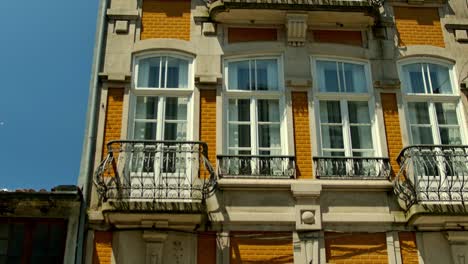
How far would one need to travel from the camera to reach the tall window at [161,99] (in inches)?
371

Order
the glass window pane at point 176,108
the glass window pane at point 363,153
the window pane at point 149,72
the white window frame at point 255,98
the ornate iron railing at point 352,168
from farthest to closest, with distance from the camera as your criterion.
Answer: the window pane at point 149,72 < the glass window pane at point 176,108 < the glass window pane at point 363,153 < the white window frame at point 255,98 < the ornate iron railing at point 352,168

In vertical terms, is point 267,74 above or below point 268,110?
above

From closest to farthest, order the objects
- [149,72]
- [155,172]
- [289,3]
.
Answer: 1. [155,172]
2. [149,72]
3. [289,3]

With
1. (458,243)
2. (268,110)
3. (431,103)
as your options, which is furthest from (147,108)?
(458,243)

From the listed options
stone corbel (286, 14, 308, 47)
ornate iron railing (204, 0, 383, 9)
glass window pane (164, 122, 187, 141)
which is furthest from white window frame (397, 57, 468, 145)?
glass window pane (164, 122, 187, 141)

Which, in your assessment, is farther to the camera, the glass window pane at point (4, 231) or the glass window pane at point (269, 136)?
the glass window pane at point (269, 136)

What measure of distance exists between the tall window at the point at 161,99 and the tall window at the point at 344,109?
226 cm

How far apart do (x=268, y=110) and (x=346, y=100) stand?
1.36 meters

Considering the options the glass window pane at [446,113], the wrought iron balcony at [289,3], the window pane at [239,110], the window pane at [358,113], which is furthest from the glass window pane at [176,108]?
the glass window pane at [446,113]

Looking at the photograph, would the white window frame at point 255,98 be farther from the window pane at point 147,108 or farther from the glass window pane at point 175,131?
the window pane at point 147,108

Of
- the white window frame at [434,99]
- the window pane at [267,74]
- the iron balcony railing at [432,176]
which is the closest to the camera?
the iron balcony railing at [432,176]

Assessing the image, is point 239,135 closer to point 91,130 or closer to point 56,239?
point 91,130

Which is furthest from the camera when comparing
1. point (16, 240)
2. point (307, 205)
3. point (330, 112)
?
point (330, 112)

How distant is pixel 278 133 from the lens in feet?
31.3
